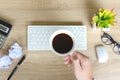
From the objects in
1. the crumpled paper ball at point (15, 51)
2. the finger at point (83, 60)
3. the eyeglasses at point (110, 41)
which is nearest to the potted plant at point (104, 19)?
the eyeglasses at point (110, 41)

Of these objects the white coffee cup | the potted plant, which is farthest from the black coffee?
the potted plant

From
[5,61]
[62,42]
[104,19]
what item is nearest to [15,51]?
[5,61]

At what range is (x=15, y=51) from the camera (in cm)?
98

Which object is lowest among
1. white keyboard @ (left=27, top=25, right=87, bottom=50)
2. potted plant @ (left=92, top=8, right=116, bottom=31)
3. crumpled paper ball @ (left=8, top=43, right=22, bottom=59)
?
crumpled paper ball @ (left=8, top=43, right=22, bottom=59)

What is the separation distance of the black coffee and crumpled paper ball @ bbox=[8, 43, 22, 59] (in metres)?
0.13

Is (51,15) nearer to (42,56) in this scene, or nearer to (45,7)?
(45,7)

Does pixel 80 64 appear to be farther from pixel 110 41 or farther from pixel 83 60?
pixel 110 41

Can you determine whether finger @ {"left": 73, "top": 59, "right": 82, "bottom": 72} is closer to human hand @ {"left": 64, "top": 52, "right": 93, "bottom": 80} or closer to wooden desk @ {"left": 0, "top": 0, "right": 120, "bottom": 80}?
human hand @ {"left": 64, "top": 52, "right": 93, "bottom": 80}

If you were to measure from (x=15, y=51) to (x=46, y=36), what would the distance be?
0.12 meters

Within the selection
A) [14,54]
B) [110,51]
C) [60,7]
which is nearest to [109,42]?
[110,51]

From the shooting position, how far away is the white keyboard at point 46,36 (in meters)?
1.01

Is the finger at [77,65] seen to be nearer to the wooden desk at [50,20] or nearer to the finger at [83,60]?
the finger at [83,60]

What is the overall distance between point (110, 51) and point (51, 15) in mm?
252

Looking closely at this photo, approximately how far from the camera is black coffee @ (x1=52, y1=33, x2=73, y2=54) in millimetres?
948
